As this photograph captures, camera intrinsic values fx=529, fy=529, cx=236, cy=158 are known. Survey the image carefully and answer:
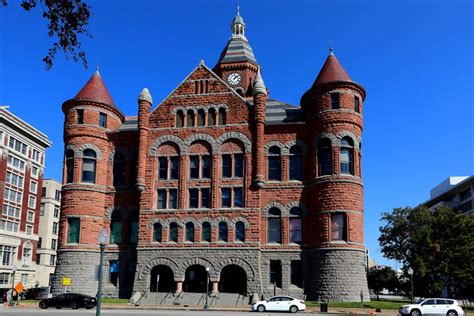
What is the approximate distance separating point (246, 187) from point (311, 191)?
5.84 m

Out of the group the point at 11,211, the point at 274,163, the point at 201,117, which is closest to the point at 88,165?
the point at 201,117

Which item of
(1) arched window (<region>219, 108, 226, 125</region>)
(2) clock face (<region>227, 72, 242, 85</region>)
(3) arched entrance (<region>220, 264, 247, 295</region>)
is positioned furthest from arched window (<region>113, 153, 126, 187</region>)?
(2) clock face (<region>227, 72, 242, 85</region>)

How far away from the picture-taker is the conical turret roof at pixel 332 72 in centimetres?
4766

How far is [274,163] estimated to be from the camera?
49125 mm

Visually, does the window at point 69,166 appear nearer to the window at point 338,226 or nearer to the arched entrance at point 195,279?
the arched entrance at point 195,279

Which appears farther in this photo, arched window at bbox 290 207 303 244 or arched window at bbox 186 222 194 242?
arched window at bbox 186 222 194 242

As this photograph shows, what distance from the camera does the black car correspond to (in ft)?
128

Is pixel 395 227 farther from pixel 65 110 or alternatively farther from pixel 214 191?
pixel 65 110

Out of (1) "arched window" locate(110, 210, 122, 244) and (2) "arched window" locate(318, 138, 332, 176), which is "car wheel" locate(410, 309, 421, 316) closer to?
(2) "arched window" locate(318, 138, 332, 176)

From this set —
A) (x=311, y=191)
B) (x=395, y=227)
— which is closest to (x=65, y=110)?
(x=311, y=191)

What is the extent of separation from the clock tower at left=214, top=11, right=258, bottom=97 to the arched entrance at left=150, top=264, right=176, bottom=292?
78.4 ft

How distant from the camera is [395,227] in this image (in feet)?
210

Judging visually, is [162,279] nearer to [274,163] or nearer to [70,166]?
[70,166]

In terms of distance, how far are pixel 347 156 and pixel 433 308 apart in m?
15.2
